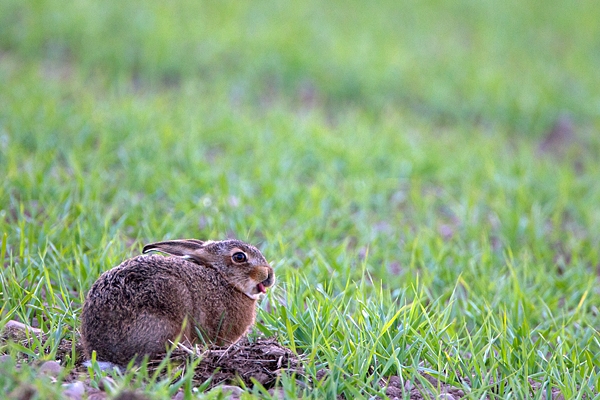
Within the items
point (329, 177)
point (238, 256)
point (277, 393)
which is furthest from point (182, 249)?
point (329, 177)

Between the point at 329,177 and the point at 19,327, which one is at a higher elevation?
the point at 19,327

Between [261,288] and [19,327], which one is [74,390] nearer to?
[19,327]

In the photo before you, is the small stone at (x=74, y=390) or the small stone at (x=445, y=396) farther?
the small stone at (x=445, y=396)

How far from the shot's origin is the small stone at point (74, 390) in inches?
97.9

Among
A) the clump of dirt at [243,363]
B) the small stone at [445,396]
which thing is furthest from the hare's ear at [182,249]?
the small stone at [445,396]

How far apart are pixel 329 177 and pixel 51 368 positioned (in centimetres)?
387

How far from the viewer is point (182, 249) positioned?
3.32 m

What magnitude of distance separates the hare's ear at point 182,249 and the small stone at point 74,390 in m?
0.86

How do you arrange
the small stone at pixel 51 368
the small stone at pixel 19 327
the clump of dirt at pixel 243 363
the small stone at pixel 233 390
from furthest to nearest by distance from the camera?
1. the small stone at pixel 19 327
2. the clump of dirt at pixel 243 363
3. the small stone at pixel 233 390
4. the small stone at pixel 51 368

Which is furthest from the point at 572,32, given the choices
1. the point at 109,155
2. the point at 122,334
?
the point at 122,334

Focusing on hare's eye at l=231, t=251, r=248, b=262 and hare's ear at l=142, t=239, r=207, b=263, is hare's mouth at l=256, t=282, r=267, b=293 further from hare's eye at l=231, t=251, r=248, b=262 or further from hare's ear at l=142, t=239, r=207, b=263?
hare's ear at l=142, t=239, r=207, b=263

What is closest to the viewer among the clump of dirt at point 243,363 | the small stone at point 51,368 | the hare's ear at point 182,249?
the small stone at point 51,368

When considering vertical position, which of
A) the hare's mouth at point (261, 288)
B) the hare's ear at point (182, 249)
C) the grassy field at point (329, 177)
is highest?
the hare's ear at point (182, 249)

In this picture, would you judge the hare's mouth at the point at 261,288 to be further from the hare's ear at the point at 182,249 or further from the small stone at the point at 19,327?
the small stone at the point at 19,327
